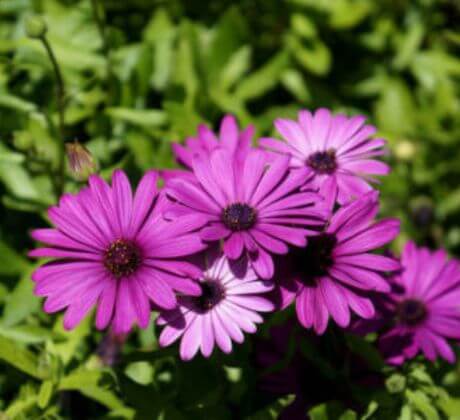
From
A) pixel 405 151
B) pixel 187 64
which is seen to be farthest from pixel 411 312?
pixel 187 64

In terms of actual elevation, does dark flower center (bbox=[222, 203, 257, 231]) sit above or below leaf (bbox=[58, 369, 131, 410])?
above

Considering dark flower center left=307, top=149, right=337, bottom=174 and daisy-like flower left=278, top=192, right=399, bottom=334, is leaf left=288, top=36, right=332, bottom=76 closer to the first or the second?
dark flower center left=307, top=149, right=337, bottom=174

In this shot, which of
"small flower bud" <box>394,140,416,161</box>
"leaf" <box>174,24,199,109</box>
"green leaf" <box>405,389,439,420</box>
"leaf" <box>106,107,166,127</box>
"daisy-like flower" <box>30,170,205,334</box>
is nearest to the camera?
"daisy-like flower" <box>30,170,205,334</box>

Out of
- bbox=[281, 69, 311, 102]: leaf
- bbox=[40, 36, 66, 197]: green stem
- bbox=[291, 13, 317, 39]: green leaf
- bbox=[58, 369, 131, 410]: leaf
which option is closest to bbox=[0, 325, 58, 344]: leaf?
bbox=[58, 369, 131, 410]: leaf

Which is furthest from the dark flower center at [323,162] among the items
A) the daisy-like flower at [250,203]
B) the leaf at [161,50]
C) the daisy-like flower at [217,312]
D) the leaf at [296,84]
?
the leaf at [296,84]

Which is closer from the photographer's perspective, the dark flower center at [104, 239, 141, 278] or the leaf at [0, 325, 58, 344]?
the dark flower center at [104, 239, 141, 278]

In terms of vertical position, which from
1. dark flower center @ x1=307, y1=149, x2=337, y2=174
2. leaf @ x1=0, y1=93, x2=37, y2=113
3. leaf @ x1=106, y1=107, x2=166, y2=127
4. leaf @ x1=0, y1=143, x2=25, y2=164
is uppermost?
leaf @ x1=106, y1=107, x2=166, y2=127

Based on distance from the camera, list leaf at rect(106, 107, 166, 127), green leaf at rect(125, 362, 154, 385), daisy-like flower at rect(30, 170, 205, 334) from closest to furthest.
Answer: daisy-like flower at rect(30, 170, 205, 334), green leaf at rect(125, 362, 154, 385), leaf at rect(106, 107, 166, 127)
